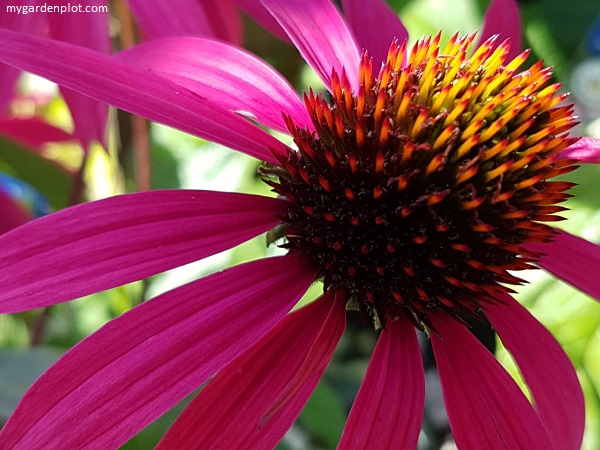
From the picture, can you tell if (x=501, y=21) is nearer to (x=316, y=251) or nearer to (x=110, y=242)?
(x=316, y=251)

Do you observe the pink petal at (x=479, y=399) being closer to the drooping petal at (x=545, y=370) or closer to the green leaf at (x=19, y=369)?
the drooping petal at (x=545, y=370)

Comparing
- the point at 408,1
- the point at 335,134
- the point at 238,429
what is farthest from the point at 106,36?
the point at 408,1

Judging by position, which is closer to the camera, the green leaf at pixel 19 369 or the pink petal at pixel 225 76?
the pink petal at pixel 225 76

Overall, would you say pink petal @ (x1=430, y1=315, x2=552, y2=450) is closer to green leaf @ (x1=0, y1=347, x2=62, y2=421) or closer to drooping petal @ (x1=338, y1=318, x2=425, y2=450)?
drooping petal @ (x1=338, y1=318, x2=425, y2=450)

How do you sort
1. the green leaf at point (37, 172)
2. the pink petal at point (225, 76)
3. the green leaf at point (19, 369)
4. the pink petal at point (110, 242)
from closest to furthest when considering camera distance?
the pink petal at point (110, 242)
the pink petal at point (225, 76)
the green leaf at point (19, 369)
the green leaf at point (37, 172)

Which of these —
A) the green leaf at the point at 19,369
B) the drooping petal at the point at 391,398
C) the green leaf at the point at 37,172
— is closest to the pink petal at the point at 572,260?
the drooping petal at the point at 391,398

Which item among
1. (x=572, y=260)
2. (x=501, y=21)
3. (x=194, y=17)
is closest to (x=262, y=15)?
(x=194, y=17)

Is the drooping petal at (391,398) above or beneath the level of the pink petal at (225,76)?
beneath

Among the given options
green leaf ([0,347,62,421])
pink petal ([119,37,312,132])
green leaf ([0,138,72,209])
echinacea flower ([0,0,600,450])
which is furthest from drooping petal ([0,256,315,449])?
green leaf ([0,138,72,209])
